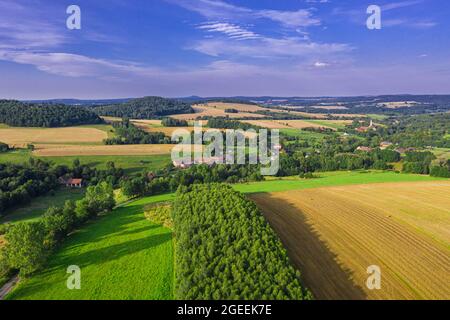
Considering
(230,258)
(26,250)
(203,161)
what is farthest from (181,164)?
(230,258)

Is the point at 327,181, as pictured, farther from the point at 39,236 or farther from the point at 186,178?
the point at 39,236

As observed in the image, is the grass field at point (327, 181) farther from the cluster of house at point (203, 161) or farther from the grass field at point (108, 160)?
the grass field at point (108, 160)

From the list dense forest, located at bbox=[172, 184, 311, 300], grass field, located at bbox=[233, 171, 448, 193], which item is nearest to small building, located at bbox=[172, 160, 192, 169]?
grass field, located at bbox=[233, 171, 448, 193]

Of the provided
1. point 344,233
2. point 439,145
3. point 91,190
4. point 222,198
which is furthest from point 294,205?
point 439,145

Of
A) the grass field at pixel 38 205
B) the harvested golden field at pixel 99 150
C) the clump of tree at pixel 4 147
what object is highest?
the clump of tree at pixel 4 147

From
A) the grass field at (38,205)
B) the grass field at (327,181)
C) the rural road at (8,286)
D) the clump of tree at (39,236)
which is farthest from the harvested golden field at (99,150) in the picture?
the rural road at (8,286)
